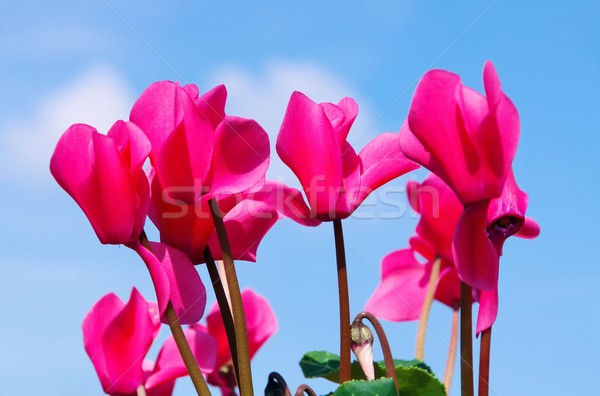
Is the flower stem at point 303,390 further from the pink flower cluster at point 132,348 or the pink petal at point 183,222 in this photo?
the pink flower cluster at point 132,348

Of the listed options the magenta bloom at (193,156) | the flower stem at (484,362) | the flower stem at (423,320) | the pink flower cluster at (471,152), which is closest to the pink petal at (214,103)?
the magenta bloom at (193,156)

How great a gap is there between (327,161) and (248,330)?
64 centimetres

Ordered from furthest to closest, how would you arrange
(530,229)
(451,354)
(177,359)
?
(451,354) < (177,359) < (530,229)

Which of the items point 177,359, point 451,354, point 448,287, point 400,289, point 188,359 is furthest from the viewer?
point 400,289

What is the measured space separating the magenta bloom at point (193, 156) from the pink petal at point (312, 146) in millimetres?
31

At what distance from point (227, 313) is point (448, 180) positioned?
1.02 ft

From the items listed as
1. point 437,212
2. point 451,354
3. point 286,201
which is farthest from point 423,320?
point 286,201

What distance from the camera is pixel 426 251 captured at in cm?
168

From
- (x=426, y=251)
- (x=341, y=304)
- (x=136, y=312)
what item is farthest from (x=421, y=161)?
(x=426, y=251)

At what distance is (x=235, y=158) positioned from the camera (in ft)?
3.34

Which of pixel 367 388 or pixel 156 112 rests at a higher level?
pixel 156 112

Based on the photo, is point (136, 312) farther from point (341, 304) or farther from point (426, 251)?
point (426, 251)

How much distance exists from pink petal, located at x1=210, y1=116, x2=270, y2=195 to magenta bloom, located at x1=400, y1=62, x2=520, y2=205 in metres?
0.18

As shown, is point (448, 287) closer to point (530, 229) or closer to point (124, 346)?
point (530, 229)
